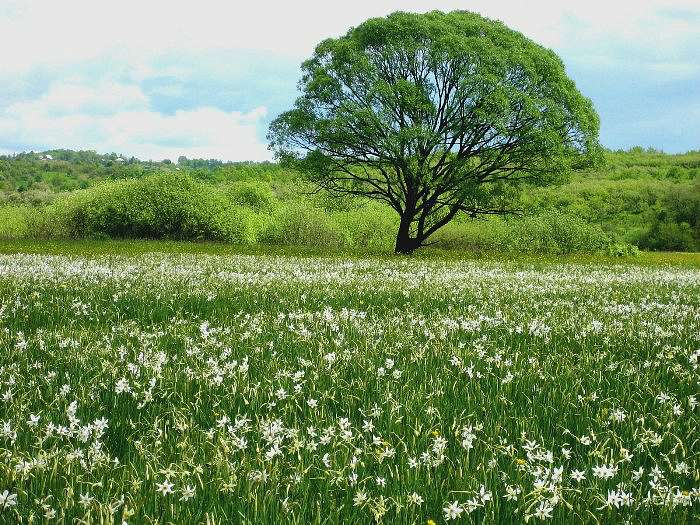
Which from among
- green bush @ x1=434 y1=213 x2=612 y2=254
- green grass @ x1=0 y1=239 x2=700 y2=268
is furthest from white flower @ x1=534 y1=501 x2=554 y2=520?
green bush @ x1=434 y1=213 x2=612 y2=254

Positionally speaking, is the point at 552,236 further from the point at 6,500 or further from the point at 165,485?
the point at 6,500

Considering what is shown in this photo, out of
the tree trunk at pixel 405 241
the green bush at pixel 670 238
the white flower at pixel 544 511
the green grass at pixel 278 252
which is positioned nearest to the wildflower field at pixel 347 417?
the white flower at pixel 544 511

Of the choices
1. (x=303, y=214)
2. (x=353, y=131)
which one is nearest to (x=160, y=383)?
(x=353, y=131)

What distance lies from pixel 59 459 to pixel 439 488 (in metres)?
1.98

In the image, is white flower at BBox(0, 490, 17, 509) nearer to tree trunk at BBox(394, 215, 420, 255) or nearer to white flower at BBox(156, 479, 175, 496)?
white flower at BBox(156, 479, 175, 496)

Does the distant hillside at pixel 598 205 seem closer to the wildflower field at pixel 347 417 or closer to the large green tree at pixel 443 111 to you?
the large green tree at pixel 443 111

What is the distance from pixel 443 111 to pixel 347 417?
33.4m

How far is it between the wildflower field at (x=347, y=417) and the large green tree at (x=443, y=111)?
80.9ft

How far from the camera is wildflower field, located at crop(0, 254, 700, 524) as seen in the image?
2572 millimetres

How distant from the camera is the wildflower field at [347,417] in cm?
257

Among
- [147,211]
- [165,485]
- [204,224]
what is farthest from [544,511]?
[204,224]

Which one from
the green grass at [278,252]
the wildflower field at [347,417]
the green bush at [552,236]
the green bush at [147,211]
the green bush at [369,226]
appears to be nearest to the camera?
the wildflower field at [347,417]

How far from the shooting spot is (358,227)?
189 ft

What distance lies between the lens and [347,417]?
150 inches
